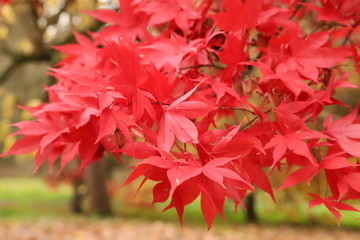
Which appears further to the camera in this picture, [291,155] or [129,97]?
[291,155]

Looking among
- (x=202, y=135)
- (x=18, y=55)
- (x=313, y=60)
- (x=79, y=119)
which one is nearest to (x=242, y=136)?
(x=202, y=135)

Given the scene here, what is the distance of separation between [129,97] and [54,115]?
379mm

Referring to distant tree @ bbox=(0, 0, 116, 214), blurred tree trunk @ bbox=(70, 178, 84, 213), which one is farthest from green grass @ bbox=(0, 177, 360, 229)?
distant tree @ bbox=(0, 0, 116, 214)

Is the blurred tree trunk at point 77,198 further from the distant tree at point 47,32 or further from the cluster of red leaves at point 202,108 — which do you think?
the cluster of red leaves at point 202,108

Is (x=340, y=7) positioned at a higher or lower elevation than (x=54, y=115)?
higher

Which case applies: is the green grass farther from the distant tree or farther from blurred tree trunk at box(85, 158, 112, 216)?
the distant tree

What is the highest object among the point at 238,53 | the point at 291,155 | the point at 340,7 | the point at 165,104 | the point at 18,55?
the point at 340,7

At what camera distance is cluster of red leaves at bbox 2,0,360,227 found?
3.39ft

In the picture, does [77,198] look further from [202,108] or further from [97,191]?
[202,108]

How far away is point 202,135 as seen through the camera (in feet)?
3.59

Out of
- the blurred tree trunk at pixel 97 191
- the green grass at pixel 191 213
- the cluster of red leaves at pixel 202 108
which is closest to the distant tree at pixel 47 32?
the blurred tree trunk at pixel 97 191

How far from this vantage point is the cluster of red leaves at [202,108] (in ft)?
3.39

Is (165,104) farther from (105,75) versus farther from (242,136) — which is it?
(105,75)

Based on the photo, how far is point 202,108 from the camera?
3.47ft
